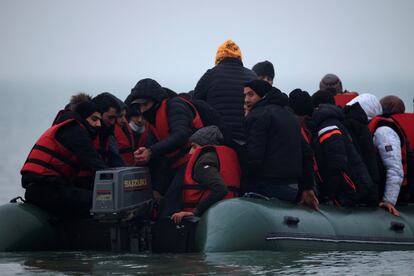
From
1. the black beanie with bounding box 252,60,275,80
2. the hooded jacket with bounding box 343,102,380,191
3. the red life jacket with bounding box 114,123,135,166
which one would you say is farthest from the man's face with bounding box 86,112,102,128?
the hooded jacket with bounding box 343,102,380,191

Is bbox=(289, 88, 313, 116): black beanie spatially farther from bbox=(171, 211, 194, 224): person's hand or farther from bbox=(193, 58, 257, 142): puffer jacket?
bbox=(171, 211, 194, 224): person's hand

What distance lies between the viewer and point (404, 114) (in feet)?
40.8

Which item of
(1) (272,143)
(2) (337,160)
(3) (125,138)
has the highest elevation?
(3) (125,138)

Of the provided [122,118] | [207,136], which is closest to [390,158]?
[207,136]

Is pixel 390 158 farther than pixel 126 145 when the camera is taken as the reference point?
No

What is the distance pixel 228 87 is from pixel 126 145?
1139mm

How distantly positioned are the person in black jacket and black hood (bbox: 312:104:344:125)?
0.71 metres

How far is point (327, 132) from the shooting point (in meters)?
11.3

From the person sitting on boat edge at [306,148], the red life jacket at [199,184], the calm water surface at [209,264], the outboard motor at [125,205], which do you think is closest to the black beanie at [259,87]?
the person sitting on boat edge at [306,148]

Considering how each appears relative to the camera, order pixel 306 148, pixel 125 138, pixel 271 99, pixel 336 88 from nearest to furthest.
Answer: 1. pixel 271 99
2. pixel 306 148
3. pixel 125 138
4. pixel 336 88

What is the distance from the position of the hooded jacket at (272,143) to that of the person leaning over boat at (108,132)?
1.27 m

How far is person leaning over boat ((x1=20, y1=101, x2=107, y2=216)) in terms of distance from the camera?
10672mm

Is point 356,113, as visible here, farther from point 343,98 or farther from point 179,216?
point 179,216

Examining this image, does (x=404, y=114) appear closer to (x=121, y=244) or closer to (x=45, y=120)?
(x=121, y=244)
